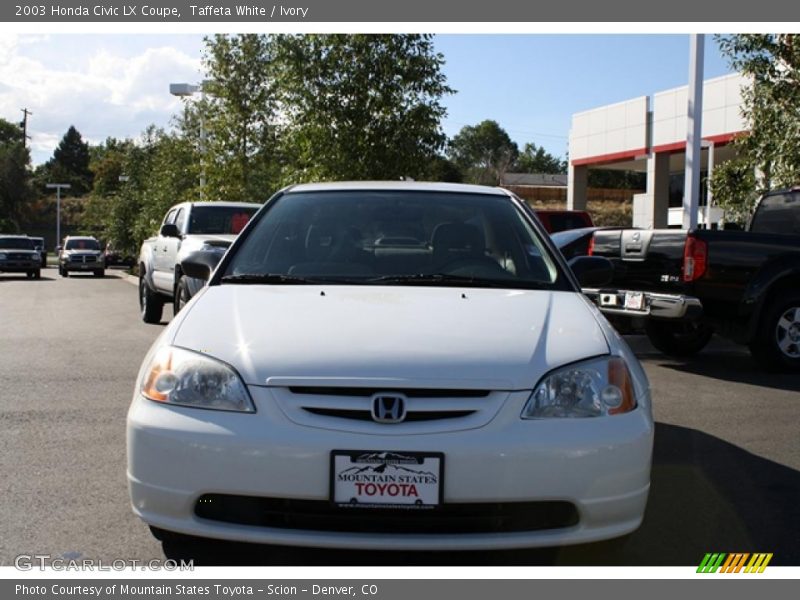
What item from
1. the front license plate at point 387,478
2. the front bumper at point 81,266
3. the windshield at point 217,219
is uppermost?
the windshield at point 217,219

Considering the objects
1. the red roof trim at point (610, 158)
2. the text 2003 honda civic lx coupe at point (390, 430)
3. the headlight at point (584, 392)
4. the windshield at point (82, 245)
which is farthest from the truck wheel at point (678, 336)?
the windshield at point (82, 245)

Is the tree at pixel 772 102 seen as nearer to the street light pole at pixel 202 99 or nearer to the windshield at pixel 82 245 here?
the street light pole at pixel 202 99

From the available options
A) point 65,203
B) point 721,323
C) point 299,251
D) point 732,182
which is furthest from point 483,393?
point 65,203

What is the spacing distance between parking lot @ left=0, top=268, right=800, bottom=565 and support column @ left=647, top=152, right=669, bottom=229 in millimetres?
24338

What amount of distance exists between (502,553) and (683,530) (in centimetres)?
102

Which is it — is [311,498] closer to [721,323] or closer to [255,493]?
[255,493]

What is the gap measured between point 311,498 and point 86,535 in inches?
56.4

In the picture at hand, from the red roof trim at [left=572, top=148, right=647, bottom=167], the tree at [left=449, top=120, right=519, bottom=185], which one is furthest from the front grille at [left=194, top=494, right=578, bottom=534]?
the tree at [left=449, top=120, right=519, bottom=185]

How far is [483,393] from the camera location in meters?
3.35

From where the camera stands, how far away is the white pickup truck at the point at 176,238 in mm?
12887

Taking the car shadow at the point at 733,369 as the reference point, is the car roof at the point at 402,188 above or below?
above

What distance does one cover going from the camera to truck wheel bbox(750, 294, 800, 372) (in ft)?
30.4

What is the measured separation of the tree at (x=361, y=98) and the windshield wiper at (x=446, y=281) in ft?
42.7

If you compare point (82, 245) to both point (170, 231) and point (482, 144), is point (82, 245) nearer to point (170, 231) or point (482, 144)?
point (170, 231)
